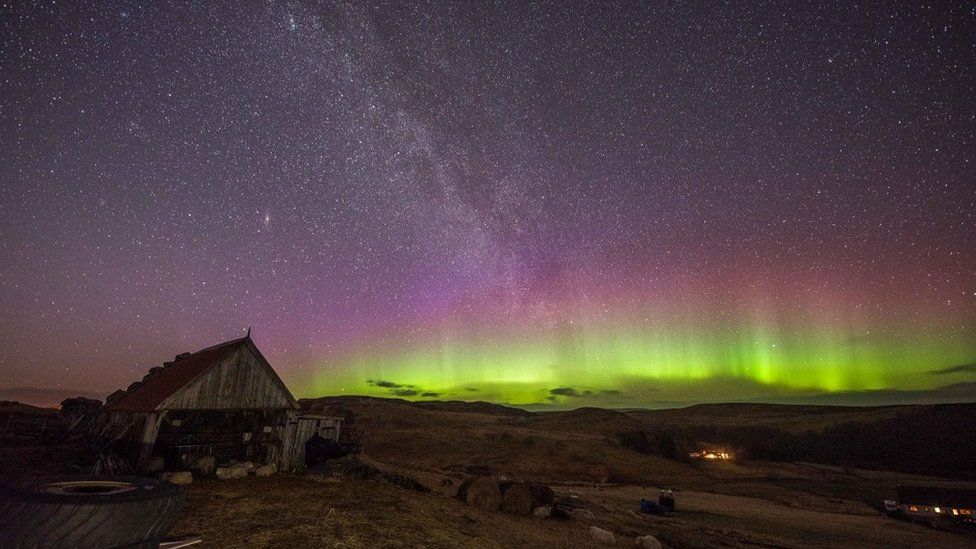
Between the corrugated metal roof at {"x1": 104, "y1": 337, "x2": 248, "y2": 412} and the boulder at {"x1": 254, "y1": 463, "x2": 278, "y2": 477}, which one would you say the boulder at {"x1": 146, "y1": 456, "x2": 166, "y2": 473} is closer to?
the corrugated metal roof at {"x1": 104, "y1": 337, "x2": 248, "y2": 412}

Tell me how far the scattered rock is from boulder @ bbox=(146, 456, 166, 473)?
47.4ft

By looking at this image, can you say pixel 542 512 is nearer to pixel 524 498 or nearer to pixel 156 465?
pixel 524 498

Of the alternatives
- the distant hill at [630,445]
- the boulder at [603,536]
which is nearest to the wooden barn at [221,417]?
the distant hill at [630,445]

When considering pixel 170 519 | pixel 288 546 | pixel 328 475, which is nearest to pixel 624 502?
pixel 328 475

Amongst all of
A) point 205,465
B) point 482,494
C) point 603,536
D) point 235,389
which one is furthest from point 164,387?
point 603,536

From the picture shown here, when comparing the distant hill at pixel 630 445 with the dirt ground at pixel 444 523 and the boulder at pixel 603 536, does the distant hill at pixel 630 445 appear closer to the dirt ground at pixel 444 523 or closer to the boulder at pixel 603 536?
the dirt ground at pixel 444 523

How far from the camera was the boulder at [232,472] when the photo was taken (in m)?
16.5

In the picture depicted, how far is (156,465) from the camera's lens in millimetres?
16000

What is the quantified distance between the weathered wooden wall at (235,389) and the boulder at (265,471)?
8.30 feet

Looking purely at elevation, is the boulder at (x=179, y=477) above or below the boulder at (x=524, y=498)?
above

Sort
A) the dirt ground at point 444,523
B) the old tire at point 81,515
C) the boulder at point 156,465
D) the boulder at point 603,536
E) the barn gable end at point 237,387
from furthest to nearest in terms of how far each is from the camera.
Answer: the barn gable end at point 237,387
the boulder at point 156,465
the boulder at point 603,536
the dirt ground at point 444,523
the old tire at point 81,515

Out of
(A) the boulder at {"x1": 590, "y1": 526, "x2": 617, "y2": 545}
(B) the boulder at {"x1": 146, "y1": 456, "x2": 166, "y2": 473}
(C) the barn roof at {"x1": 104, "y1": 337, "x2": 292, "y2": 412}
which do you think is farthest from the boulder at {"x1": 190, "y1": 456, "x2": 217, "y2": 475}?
(A) the boulder at {"x1": 590, "y1": 526, "x2": 617, "y2": 545}

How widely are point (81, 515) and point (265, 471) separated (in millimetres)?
15687

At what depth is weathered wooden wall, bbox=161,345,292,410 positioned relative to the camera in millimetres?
16945
